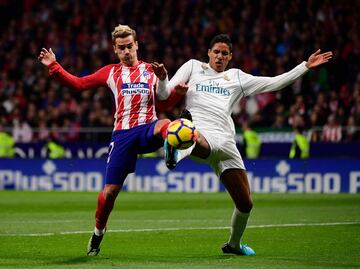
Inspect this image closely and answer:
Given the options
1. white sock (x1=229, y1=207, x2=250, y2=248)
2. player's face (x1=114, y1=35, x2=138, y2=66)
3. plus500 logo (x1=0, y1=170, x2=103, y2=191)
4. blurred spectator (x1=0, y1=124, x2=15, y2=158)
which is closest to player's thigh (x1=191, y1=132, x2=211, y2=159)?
white sock (x1=229, y1=207, x2=250, y2=248)

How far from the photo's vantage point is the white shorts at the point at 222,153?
374 inches

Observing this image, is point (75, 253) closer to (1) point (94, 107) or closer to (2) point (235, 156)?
(2) point (235, 156)

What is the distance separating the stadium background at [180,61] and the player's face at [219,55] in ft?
43.9

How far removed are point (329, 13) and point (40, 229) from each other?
1599 centimetres

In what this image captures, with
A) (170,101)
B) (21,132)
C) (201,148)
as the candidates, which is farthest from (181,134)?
(21,132)

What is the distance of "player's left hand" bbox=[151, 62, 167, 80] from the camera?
30.7ft

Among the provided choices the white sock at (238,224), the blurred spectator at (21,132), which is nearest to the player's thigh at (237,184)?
the white sock at (238,224)

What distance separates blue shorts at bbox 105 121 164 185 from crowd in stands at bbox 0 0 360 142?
14.9 metres

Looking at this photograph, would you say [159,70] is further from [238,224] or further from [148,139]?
[238,224]

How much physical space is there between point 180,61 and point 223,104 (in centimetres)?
1863

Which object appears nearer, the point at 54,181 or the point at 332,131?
the point at 332,131

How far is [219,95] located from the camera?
9.86m

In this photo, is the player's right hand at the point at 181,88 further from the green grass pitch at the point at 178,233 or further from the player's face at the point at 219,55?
the green grass pitch at the point at 178,233

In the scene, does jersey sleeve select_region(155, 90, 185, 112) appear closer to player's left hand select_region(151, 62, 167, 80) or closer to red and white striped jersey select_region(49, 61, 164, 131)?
red and white striped jersey select_region(49, 61, 164, 131)
